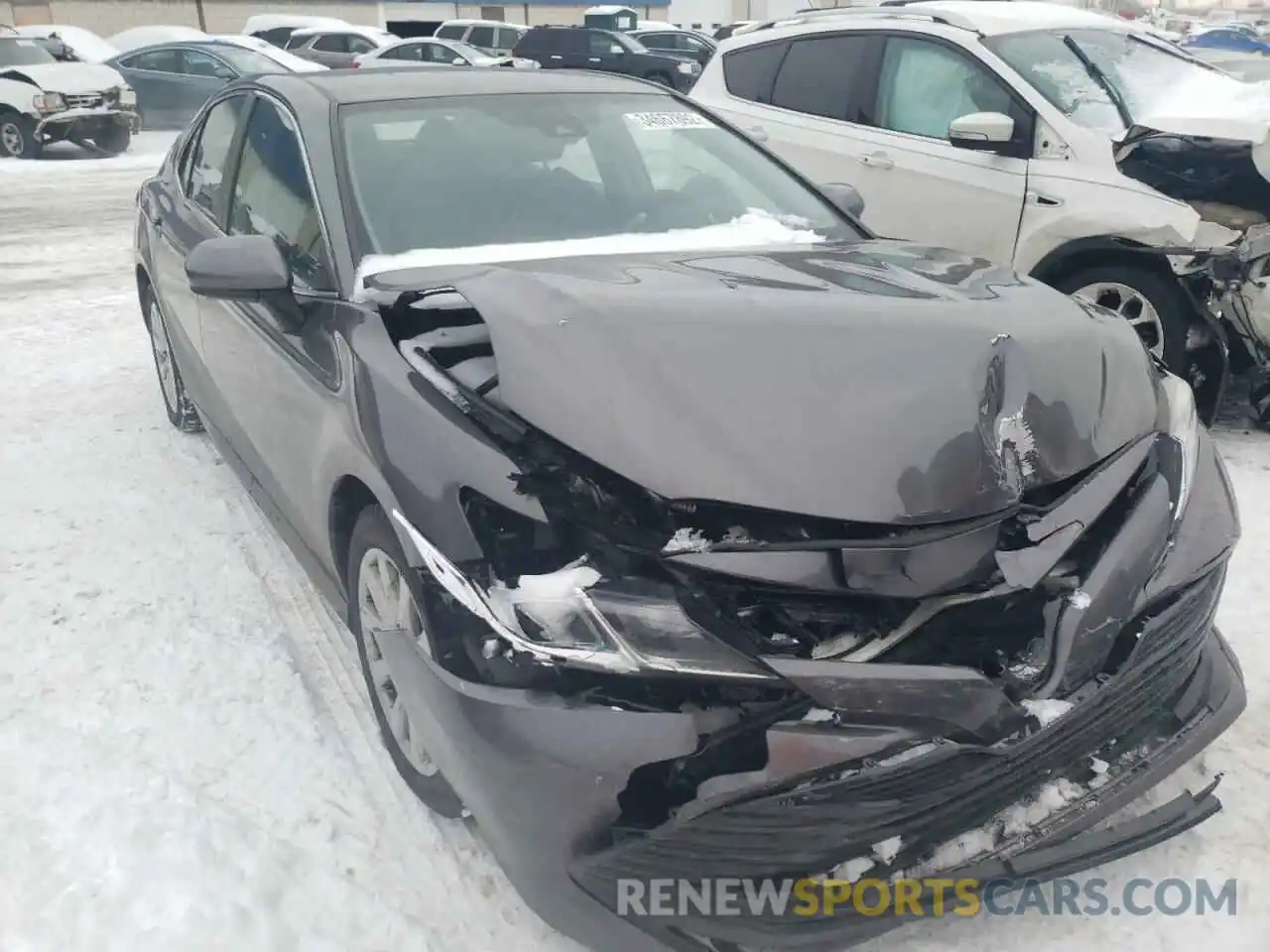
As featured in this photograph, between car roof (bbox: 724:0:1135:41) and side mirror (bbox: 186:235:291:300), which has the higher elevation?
car roof (bbox: 724:0:1135:41)

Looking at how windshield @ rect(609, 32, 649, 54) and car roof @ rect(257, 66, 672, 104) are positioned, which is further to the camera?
windshield @ rect(609, 32, 649, 54)

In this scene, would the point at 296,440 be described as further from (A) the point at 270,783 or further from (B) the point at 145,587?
(B) the point at 145,587

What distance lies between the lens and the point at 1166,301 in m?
4.39

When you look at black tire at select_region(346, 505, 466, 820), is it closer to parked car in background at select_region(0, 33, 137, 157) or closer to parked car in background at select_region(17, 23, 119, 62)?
parked car in background at select_region(0, 33, 137, 157)

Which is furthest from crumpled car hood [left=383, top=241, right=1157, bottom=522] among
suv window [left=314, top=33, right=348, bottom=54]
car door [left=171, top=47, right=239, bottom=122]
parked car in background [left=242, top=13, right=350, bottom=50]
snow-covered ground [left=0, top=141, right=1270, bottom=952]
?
parked car in background [left=242, top=13, right=350, bottom=50]

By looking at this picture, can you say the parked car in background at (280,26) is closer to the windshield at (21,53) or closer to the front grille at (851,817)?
the windshield at (21,53)

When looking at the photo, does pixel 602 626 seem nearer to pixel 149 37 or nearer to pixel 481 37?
pixel 149 37

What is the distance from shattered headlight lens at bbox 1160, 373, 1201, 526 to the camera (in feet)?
7.12

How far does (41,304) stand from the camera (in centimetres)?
726

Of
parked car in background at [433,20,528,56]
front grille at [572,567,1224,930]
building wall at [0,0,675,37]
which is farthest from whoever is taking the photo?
building wall at [0,0,675,37]

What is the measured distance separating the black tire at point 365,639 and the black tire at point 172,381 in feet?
7.81

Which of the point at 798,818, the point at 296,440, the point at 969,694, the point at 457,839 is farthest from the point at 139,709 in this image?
the point at 969,694

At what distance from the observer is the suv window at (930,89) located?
16.8ft

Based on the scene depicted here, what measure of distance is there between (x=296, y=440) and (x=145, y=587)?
114cm
